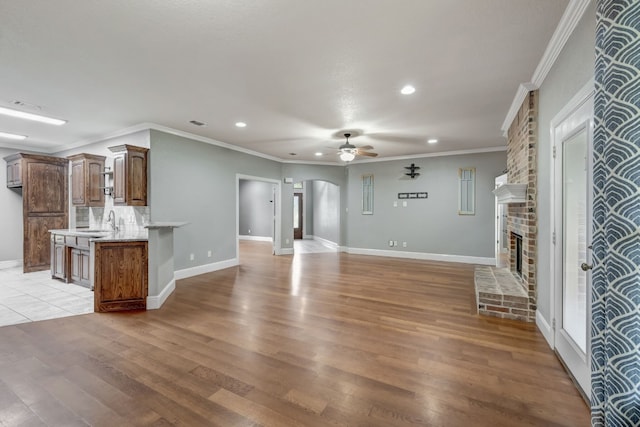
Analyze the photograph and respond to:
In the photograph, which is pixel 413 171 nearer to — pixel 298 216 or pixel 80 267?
pixel 298 216

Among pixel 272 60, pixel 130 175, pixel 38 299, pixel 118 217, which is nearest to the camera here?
pixel 272 60

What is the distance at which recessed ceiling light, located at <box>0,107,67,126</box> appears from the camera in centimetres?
419

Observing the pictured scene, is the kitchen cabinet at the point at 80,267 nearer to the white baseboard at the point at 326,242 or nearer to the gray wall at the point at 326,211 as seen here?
the gray wall at the point at 326,211

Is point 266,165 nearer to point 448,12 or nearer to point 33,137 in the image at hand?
point 33,137

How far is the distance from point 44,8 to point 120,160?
2.93 m

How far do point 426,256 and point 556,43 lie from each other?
5.66 meters

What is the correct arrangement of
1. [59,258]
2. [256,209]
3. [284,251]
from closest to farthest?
1. [59,258]
2. [284,251]
3. [256,209]

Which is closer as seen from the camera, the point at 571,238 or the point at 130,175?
the point at 571,238

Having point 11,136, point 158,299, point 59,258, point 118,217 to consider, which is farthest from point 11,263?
point 158,299

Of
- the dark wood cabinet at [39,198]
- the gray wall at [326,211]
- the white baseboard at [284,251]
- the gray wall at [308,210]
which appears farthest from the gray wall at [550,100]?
the gray wall at [308,210]

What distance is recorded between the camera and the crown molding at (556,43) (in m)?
2.06

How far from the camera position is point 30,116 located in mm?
4434

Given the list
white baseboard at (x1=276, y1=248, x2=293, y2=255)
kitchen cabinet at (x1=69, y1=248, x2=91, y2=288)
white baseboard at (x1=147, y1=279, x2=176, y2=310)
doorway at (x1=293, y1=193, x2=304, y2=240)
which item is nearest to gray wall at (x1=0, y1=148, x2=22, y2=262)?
kitchen cabinet at (x1=69, y1=248, x2=91, y2=288)

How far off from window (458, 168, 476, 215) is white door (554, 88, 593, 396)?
14.8ft
